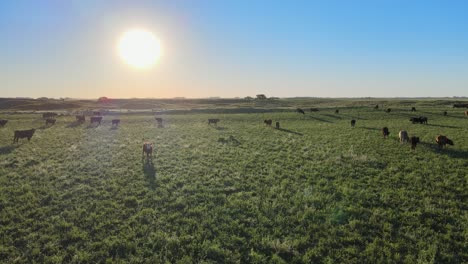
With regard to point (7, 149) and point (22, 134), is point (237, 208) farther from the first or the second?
point (22, 134)

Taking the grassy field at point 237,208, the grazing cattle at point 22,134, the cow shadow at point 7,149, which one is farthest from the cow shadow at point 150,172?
the grazing cattle at point 22,134

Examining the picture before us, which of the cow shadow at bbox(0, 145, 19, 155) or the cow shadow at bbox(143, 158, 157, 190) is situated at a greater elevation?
the cow shadow at bbox(0, 145, 19, 155)

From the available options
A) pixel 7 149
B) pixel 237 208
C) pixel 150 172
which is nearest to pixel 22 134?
pixel 7 149

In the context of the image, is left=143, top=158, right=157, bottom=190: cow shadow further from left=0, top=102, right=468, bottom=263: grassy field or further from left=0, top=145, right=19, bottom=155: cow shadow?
left=0, top=145, right=19, bottom=155: cow shadow

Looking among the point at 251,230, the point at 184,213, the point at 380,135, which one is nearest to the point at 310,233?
the point at 251,230

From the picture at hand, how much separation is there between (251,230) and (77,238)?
19.0 feet

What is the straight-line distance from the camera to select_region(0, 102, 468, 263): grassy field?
8.84m

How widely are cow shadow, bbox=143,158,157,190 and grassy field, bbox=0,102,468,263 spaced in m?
0.11

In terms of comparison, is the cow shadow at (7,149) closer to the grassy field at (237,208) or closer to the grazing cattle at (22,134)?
the grassy field at (237,208)

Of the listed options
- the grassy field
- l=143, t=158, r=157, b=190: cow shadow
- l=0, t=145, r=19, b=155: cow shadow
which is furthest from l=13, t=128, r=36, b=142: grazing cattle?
l=143, t=158, r=157, b=190: cow shadow

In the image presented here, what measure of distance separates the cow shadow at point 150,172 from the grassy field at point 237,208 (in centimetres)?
11

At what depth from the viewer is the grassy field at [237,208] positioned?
29.0 ft

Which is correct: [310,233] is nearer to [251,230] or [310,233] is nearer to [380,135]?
[251,230]

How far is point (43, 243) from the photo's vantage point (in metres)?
9.28
